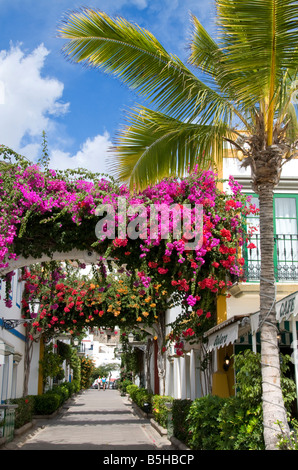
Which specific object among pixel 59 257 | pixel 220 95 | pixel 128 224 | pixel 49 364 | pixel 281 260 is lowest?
pixel 49 364

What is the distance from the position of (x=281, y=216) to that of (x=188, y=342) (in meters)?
4.71

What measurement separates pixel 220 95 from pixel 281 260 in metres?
5.87

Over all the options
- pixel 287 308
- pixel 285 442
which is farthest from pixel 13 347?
pixel 285 442

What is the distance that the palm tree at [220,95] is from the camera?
728 cm

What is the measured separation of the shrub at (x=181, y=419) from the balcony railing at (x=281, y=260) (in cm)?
332

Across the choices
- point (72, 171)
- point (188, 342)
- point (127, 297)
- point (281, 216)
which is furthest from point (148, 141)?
point (127, 297)

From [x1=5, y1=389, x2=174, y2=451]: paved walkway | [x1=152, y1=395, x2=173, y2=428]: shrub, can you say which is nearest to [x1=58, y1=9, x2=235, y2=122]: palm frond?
[x1=5, y1=389, x2=174, y2=451]: paved walkway

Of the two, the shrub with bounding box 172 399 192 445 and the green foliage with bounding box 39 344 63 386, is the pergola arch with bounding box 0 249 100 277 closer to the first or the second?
the shrub with bounding box 172 399 192 445

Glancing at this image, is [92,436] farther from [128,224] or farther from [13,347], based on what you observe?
[128,224]

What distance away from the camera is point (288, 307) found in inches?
347

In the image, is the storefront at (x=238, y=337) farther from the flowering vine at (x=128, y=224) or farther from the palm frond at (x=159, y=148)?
the palm frond at (x=159, y=148)

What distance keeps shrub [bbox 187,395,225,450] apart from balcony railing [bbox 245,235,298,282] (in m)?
3.80

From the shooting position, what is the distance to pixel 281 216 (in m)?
14.1

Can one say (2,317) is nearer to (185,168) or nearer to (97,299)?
(97,299)
